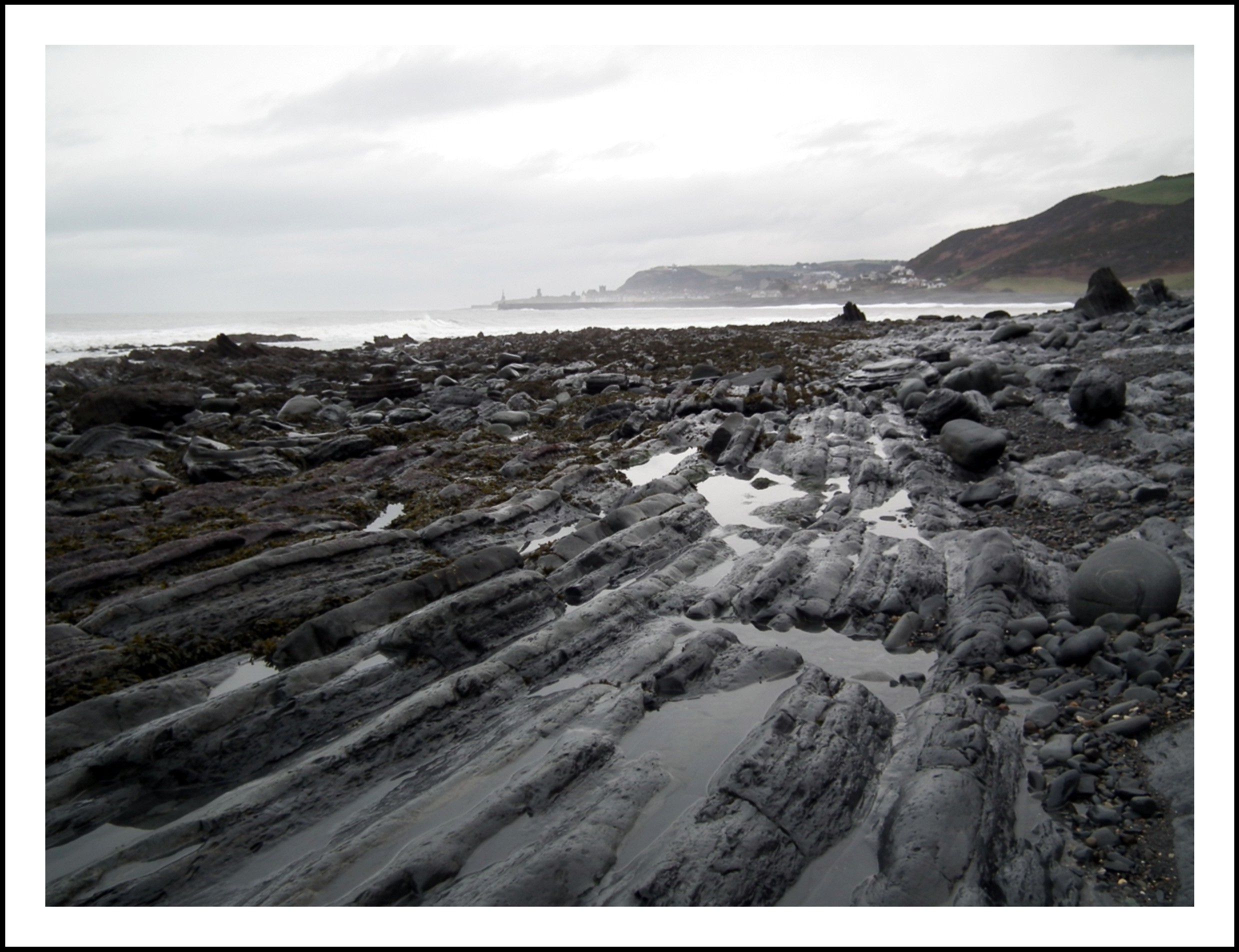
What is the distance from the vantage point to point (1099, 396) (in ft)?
29.4

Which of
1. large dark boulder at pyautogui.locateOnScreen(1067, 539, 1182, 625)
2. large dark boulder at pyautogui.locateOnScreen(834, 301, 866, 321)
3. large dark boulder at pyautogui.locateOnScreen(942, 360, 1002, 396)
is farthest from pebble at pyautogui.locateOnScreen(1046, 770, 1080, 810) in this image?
large dark boulder at pyautogui.locateOnScreen(834, 301, 866, 321)

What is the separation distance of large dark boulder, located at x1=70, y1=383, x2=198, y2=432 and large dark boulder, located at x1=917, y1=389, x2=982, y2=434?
14.7 metres

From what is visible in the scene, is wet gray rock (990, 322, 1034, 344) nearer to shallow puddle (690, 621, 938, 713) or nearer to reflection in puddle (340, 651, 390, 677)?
shallow puddle (690, 621, 938, 713)

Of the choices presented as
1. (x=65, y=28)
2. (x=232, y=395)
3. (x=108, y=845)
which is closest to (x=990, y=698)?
(x=108, y=845)

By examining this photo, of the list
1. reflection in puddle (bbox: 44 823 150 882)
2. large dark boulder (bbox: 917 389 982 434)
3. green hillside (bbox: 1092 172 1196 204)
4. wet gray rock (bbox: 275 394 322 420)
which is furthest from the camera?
wet gray rock (bbox: 275 394 322 420)

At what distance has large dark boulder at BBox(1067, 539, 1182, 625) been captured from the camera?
13.4 ft

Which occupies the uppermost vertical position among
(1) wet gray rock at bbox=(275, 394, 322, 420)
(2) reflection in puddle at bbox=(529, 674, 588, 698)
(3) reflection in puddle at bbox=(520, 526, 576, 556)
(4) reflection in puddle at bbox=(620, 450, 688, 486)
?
(1) wet gray rock at bbox=(275, 394, 322, 420)

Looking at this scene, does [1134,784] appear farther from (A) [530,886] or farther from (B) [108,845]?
(B) [108,845]

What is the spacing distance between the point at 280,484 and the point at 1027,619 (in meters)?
8.30

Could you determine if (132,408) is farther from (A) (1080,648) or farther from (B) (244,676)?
(A) (1080,648)

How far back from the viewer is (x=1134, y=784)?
2.94 meters

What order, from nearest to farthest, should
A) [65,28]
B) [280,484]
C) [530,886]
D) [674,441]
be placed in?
[530,886]
[65,28]
[280,484]
[674,441]

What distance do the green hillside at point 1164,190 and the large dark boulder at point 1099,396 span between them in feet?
7.72

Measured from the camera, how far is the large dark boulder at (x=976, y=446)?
331 inches
